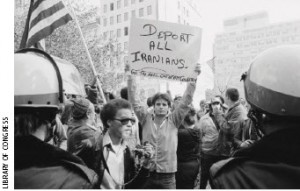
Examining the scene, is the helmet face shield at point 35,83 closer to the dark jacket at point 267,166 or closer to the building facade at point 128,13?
the dark jacket at point 267,166

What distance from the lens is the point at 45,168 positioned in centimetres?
161

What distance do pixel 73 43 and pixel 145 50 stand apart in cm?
1583

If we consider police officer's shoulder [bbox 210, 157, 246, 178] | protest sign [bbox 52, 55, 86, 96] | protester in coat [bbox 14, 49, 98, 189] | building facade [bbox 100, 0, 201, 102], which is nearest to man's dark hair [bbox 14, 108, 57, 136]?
protester in coat [bbox 14, 49, 98, 189]

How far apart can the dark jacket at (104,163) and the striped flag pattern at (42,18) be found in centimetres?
249

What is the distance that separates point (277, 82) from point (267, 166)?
49cm

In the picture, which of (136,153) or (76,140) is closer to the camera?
(136,153)

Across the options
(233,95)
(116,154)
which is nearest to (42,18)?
(116,154)

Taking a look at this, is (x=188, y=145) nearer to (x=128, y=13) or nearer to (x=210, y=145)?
(x=210, y=145)

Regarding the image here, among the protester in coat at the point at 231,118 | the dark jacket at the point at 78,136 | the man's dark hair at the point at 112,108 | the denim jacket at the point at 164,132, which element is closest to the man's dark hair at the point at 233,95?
the protester in coat at the point at 231,118

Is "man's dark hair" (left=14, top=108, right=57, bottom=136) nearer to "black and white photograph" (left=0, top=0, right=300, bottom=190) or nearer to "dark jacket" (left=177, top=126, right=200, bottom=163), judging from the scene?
"black and white photograph" (left=0, top=0, right=300, bottom=190)

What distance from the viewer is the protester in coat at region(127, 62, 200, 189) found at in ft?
13.1

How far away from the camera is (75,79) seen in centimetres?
279

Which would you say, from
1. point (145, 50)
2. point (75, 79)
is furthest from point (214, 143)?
point (75, 79)

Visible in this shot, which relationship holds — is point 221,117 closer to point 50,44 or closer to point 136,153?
point 136,153
